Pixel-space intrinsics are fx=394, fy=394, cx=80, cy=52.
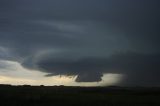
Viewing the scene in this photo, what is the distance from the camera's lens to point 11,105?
67125mm

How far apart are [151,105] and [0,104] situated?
1262 inches

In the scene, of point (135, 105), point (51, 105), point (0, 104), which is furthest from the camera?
point (135, 105)

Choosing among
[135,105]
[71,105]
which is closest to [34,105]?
[71,105]

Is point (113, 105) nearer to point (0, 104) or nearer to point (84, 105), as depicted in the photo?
point (84, 105)

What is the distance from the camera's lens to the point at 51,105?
7275cm

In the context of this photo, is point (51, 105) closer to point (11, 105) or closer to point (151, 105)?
point (11, 105)

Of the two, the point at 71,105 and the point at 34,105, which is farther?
the point at 71,105

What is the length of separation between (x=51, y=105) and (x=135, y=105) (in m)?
17.6

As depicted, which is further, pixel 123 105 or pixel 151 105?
pixel 151 105

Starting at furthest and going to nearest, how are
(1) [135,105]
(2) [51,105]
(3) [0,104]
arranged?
(1) [135,105] < (2) [51,105] < (3) [0,104]

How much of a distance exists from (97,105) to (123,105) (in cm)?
590

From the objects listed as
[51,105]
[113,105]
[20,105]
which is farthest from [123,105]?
[20,105]

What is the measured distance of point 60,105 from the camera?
74.8m

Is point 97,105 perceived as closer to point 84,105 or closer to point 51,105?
point 84,105
